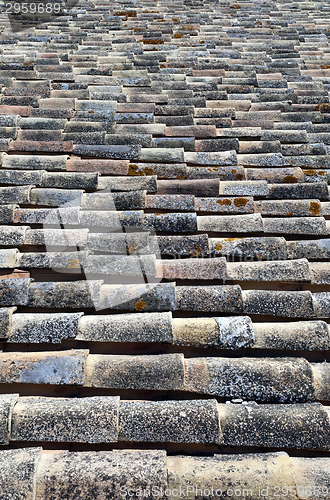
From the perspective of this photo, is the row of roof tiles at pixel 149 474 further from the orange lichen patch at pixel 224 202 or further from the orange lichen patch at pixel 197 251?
the orange lichen patch at pixel 224 202

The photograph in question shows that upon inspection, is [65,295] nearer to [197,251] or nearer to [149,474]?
[197,251]

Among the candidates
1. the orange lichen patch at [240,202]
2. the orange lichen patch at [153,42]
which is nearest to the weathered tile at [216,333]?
the orange lichen patch at [240,202]

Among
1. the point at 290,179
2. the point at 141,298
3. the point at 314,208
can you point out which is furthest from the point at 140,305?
the point at 290,179

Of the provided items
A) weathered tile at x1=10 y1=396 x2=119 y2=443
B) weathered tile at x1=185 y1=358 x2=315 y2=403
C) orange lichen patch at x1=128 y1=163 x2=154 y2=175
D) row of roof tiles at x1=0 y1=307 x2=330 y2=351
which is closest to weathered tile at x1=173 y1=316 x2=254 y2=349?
row of roof tiles at x1=0 y1=307 x2=330 y2=351

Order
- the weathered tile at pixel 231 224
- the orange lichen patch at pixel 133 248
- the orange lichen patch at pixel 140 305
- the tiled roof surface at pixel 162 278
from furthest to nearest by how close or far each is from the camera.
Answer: the weathered tile at pixel 231 224 → the orange lichen patch at pixel 133 248 → the orange lichen patch at pixel 140 305 → the tiled roof surface at pixel 162 278

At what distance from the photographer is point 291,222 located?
228 centimetres

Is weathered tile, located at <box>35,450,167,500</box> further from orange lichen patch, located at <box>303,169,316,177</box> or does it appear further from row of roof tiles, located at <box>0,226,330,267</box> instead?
orange lichen patch, located at <box>303,169,316,177</box>

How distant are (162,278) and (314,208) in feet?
4.06

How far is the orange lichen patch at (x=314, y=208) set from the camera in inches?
92.7

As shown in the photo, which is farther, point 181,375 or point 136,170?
point 136,170

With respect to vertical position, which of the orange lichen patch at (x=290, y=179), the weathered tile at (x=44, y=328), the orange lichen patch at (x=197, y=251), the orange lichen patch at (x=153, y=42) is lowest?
the weathered tile at (x=44, y=328)

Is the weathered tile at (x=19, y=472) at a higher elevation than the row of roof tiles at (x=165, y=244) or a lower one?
lower

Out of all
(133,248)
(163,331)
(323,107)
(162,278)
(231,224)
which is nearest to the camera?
(163,331)

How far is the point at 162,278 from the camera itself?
1.95 metres
